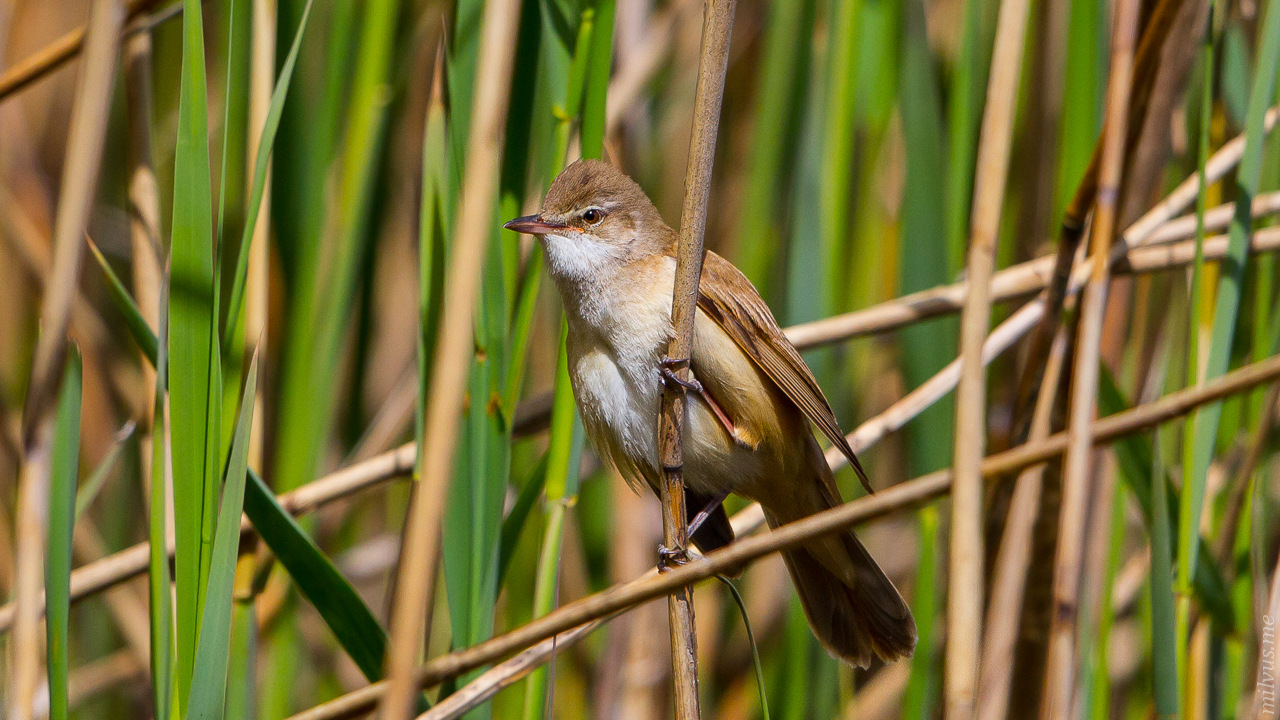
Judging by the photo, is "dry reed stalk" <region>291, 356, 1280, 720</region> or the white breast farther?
the white breast

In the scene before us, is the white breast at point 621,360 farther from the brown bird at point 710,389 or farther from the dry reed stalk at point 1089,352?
the dry reed stalk at point 1089,352

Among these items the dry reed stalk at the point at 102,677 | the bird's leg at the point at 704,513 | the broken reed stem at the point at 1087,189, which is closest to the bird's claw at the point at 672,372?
the bird's leg at the point at 704,513

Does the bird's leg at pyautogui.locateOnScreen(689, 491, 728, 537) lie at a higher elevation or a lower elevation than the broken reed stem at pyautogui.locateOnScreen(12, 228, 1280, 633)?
lower

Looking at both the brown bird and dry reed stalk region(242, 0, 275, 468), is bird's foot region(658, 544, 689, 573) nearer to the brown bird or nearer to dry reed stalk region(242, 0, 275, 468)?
the brown bird

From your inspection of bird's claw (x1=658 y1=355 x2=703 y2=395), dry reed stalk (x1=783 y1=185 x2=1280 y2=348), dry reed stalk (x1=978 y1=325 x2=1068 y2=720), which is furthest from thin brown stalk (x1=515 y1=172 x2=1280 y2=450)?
bird's claw (x1=658 y1=355 x2=703 y2=395)

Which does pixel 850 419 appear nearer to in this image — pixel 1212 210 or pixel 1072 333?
pixel 1072 333

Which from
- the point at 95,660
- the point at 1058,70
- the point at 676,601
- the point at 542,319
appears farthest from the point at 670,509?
the point at 95,660
